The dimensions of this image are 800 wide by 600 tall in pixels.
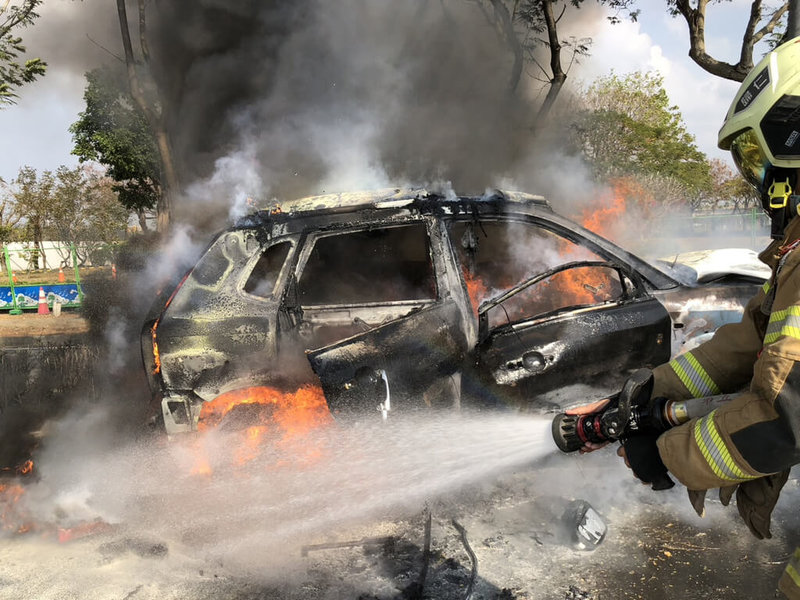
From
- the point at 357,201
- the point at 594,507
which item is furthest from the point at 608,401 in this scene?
the point at 357,201

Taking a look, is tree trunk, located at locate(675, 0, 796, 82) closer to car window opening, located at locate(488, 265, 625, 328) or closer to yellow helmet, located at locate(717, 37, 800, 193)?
car window opening, located at locate(488, 265, 625, 328)

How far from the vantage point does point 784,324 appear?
124cm

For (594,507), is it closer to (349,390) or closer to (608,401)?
(349,390)

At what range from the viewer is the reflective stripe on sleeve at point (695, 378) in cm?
178

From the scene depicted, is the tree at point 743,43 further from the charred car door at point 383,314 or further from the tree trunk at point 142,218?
the tree trunk at point 142,218

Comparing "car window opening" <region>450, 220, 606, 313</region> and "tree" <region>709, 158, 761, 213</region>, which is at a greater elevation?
"tree" <region>709, 158, 761, 213</region>

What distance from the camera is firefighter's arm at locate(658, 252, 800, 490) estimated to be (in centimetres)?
120

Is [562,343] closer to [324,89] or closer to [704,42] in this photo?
[704,42]

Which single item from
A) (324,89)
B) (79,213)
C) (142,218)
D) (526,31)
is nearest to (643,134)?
(526,31)

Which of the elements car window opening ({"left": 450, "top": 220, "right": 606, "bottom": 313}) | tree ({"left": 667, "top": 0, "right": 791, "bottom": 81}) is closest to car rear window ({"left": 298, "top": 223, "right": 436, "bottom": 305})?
car window opening ({"left": 450, "top": 220, "right": 606, "bottom": 313})

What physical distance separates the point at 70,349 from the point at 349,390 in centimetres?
→ 449

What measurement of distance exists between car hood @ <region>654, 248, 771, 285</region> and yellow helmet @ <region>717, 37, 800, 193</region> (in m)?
2.06

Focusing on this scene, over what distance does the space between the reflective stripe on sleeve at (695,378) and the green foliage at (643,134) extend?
25.7 meters

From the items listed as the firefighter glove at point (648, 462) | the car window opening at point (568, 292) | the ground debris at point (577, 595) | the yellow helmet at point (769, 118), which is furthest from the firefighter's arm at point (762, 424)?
the car window opening at point (568, 292)
